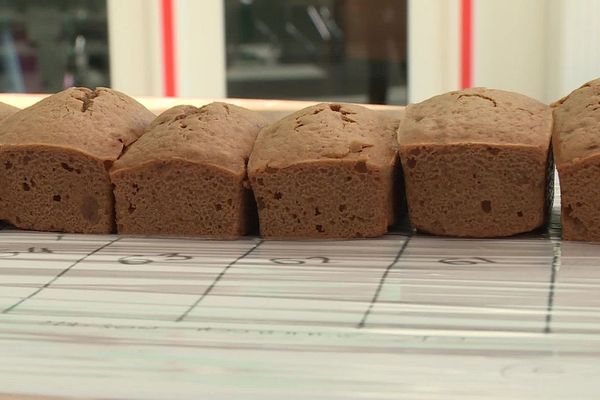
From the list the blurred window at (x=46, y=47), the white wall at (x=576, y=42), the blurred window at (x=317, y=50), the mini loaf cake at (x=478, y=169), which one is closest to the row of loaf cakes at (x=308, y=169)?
the mini loaf cake at (x=478, y=169)

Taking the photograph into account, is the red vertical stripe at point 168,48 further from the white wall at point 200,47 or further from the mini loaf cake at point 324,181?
the mini loaf cake at point 324,181

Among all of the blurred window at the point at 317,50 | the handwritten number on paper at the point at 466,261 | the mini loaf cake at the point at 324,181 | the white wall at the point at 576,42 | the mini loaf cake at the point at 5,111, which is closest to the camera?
the handwritten number on paper at the point at 466,261

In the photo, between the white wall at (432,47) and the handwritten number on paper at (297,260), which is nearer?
the handwritten number on paper at (297,260)

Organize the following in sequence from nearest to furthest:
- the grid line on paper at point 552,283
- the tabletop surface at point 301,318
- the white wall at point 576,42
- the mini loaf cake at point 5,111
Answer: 1. the tabletop surface at point 301,318
2. the grid line on paper at point 552,283
3. the mini loaf cake at point 5,111
4. the white wall at point 576,42

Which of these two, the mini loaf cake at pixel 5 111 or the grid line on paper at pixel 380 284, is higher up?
the mini loaf cake at pixel 5 111

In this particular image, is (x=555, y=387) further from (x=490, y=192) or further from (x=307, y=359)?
(x=490, y=192)

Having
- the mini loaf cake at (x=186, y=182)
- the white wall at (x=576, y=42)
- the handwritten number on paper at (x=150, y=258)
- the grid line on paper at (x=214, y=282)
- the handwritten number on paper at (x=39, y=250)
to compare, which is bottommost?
the grid line on paper at (x=214, y=282)

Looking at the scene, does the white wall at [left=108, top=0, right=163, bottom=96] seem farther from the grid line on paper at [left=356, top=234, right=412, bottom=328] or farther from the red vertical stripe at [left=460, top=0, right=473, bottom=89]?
the grid line on paper at [left=356, top=234, right=412, bottom=328]

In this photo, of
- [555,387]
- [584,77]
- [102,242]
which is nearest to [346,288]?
[555,387]
